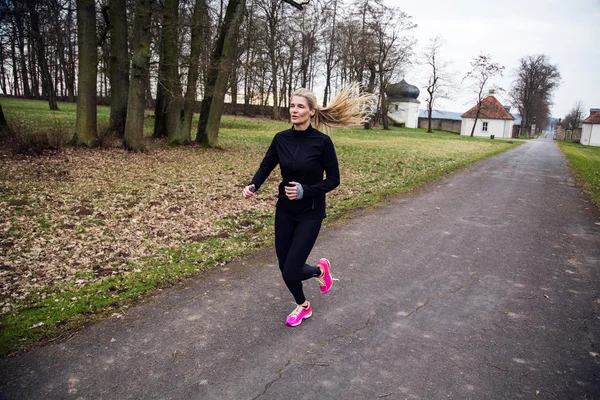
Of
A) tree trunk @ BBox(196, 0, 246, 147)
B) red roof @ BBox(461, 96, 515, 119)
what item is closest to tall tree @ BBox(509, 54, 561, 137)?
red roof @ BBox(461, 96, 515, 119)

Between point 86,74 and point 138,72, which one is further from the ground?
point 138,72

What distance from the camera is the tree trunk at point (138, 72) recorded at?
43.2 feet

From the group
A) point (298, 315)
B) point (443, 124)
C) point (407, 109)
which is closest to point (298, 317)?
point (298, 315)

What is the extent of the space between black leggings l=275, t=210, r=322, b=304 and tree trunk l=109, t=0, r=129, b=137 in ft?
48.4

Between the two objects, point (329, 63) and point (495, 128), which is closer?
point (329, 63)

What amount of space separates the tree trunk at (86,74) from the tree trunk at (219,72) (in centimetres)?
409

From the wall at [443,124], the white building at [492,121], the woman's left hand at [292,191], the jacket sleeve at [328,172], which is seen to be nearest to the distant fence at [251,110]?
the white building at [492,121]

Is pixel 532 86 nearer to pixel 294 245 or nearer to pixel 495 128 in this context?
pixel 495 128

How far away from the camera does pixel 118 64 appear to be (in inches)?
628

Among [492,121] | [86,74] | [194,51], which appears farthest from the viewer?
[492,121]

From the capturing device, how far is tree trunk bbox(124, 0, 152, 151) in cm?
1316

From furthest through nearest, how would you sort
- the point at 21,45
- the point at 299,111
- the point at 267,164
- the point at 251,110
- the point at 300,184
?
the point at 251,110 < the point at 21,45 < the point at 267,164 < the point at 299,111 < the point at 300,184

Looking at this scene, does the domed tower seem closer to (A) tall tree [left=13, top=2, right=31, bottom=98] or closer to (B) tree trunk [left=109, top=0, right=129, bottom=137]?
(A) tall tree [left=13, top=2, right=31, bottom=98]

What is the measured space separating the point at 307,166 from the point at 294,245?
0.77m
